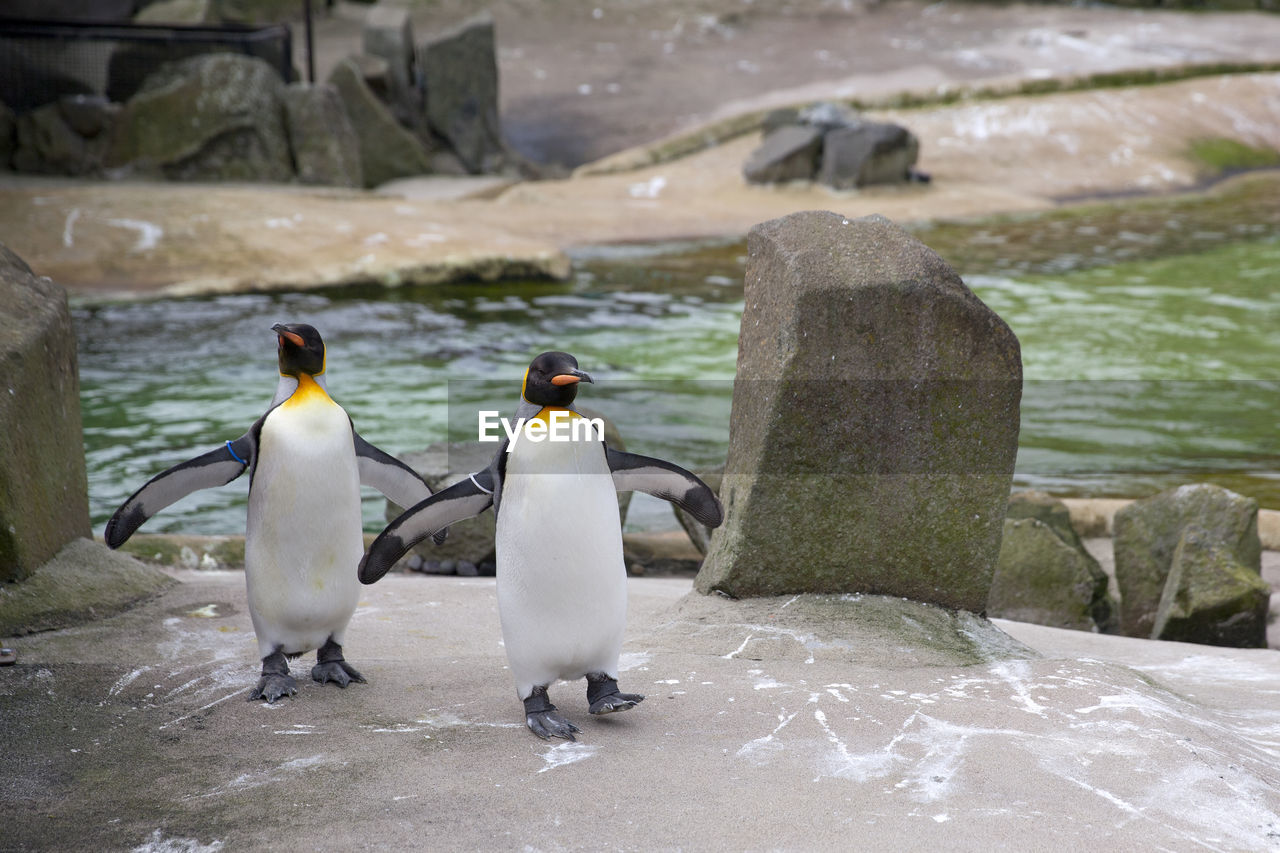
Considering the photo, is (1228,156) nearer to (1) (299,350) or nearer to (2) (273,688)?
(1) (299,350)

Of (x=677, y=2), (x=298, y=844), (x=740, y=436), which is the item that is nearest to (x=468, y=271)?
(x=740, y=436)

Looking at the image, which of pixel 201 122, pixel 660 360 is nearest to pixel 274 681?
pixel 660 360

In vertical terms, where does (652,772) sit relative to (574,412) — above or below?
below

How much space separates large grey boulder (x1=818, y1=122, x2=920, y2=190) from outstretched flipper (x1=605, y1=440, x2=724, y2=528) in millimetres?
Result: 15333

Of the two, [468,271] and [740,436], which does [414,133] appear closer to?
[468,271]

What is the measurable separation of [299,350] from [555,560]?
3.03 ft

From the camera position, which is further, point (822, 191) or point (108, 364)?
point (822, 191)

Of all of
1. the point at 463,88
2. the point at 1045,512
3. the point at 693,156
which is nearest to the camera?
the point at 1045,512

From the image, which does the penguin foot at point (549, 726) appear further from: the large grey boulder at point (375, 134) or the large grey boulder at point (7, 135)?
the large grey boulder at point (375, 134)

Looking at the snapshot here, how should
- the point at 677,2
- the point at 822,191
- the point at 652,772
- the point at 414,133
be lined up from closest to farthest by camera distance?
the point at 652,772, the point at 822,191, the point at 414,133, the point at 677,2

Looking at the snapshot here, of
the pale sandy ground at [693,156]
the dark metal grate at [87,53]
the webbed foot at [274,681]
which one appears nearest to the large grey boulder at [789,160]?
the pale sandy ground at [693,156]

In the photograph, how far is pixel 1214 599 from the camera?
15.9 ft

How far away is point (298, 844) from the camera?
2.41 m

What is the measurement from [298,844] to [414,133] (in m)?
18.5
